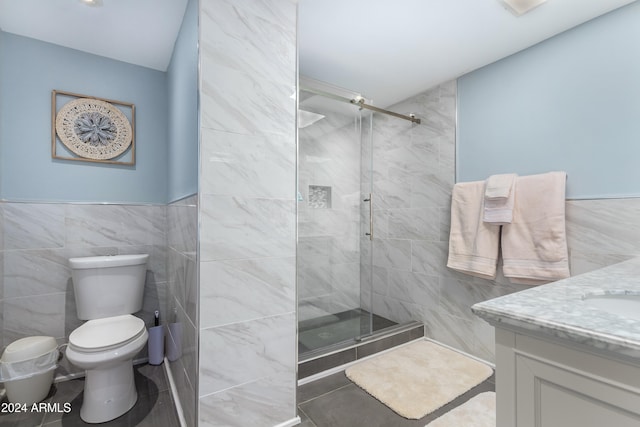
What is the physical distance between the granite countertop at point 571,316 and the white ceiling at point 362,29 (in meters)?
1.57

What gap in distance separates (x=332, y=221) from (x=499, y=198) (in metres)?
1.39

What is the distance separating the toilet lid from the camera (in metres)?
1.56

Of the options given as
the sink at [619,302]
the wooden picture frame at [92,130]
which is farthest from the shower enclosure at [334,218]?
the sink at [619,302]

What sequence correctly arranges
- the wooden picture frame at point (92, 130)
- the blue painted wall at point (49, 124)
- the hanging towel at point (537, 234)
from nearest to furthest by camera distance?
the hanging towel at point (537, 234) < the blue painted wall at point (49, 124) < the wooden picture frame at point (92, 130)

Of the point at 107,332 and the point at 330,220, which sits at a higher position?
the point at 330,220

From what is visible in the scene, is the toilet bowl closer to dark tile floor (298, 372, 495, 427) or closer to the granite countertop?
dark tile floor (298, 372, 495, 427)

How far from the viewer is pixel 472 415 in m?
1.61

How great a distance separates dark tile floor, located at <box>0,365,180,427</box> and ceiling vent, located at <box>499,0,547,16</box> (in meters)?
2.99

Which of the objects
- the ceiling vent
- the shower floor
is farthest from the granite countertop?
the shower floor

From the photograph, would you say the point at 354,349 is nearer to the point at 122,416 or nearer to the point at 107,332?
the point at 122,416

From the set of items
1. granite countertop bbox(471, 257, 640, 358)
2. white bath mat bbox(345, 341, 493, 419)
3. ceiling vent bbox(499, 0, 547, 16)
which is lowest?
white bath mat bbox(345, 341, 493, 419)

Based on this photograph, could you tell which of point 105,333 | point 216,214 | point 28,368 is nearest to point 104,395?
point 105,333

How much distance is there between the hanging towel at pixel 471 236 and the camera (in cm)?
210

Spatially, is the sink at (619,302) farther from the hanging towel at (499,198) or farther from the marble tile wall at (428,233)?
the hanging towel at (499,198)
